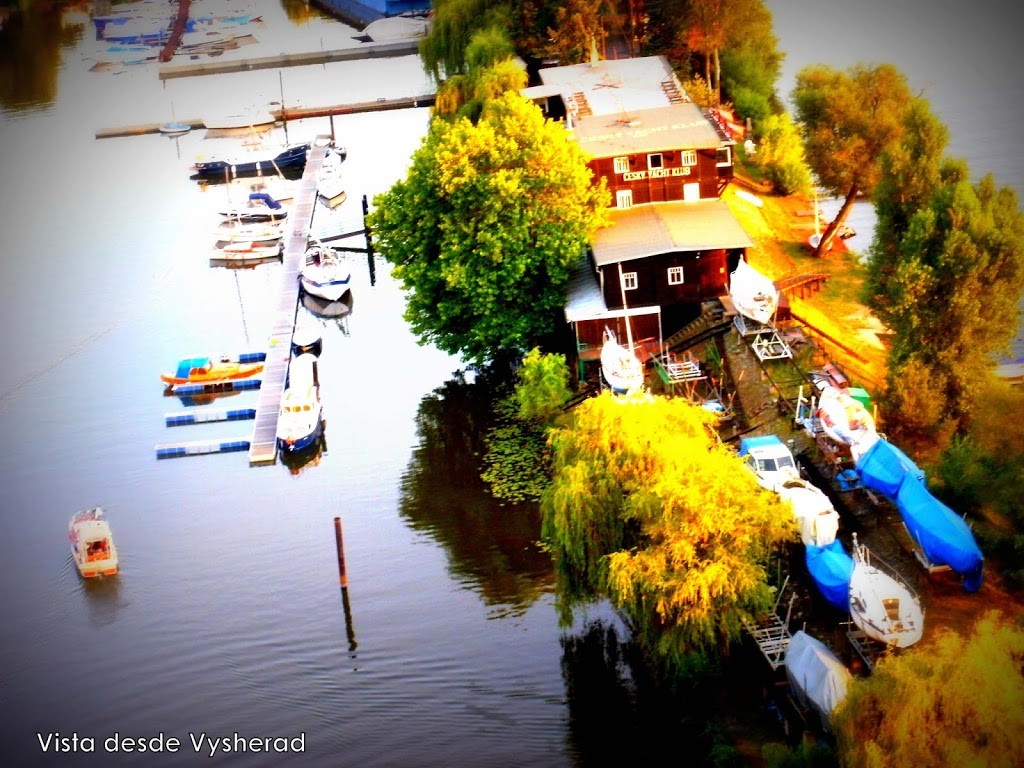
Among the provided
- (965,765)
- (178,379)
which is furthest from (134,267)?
(965,765)

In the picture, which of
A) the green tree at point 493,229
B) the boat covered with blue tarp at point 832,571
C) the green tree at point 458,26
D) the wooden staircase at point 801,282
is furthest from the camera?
the green tree at point 458,26

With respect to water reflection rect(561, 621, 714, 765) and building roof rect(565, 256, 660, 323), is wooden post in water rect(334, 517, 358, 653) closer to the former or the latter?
water reflection rect(561, 621, 714, 765)

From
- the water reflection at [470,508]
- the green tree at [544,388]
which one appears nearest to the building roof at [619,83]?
the water reflection at [470,508]

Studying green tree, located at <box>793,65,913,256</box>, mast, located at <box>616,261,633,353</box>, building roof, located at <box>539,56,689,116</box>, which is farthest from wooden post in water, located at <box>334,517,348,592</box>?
green tree, located at <box>793,65,913,256</box>

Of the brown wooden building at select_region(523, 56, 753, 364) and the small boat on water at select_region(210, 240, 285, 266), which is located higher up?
the brown wooden building at select_region(523, 56, 753, 364)

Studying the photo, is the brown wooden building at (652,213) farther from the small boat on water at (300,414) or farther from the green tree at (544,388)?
the small boat on water at (300,414)
